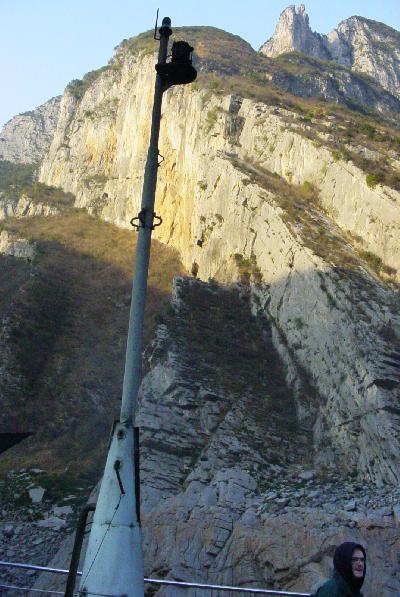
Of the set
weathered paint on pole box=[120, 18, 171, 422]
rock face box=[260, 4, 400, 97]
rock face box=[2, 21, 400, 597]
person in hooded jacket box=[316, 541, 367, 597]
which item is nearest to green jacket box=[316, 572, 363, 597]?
person in hooded jacket box=[316, 541, 367, 597]

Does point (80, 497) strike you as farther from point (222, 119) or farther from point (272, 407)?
point (222, 119)

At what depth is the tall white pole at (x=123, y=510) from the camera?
4625 millimetres

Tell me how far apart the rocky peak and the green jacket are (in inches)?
3197

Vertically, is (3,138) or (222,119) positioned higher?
(3,138)

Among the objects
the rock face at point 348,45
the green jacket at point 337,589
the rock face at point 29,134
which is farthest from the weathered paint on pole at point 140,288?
the rock face at point 29,134

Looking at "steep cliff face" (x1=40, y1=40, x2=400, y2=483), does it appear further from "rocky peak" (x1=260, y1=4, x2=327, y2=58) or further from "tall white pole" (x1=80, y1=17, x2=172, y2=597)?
"rocky peak" (x1=260, y1=4, x2=327, y2=58)

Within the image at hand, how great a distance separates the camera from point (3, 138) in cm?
9825

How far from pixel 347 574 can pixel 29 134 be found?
332ft

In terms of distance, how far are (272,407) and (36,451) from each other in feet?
23.4

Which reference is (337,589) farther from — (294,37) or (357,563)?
(294,37)

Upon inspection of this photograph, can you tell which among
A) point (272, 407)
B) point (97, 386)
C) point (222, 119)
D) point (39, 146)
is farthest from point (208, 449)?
point (39, 146)

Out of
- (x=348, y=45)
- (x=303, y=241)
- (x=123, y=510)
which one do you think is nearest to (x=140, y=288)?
(x=123, y=510)

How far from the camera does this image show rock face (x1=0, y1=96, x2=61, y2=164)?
93.8m

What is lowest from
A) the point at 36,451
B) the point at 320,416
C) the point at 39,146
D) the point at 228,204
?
the point at 36,451
